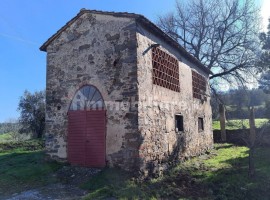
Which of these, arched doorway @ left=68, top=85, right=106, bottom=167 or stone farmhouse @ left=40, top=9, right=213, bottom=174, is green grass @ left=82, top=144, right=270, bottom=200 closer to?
stone farmhouse @ left=40, top=9, right=213, bottom=174

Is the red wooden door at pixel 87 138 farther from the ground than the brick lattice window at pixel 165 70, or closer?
closer

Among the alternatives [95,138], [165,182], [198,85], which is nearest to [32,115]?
[198,85]

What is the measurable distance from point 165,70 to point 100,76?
Answer: 285 cm

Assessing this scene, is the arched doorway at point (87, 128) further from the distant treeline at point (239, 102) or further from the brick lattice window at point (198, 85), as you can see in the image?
the distant treeline at point (239, 102)

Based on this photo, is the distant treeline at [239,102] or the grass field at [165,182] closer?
the grass field at [165,182]

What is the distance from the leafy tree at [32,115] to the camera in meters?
24.1

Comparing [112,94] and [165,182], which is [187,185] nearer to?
[165,182]

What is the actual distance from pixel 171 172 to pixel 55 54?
6269mm

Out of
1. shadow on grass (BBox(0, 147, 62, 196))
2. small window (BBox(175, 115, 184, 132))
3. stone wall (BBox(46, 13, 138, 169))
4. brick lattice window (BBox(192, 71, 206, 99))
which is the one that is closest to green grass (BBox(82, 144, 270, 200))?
stone wall (BBox(46, 13, 138, 169))

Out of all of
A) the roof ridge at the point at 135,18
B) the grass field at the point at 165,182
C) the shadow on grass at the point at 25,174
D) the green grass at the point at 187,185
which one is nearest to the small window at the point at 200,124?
the grass field at the point at 165,182

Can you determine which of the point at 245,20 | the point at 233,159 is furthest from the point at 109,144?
the point at 245,20

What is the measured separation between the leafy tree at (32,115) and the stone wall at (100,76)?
1390cm

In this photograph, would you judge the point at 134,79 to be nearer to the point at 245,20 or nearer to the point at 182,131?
the point at 182,131

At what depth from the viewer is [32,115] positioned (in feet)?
79.6
